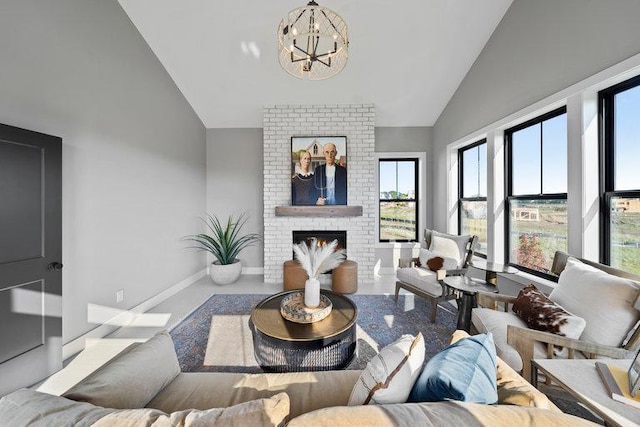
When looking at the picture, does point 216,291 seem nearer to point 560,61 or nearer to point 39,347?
point 39,347

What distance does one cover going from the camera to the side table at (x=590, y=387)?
90cm

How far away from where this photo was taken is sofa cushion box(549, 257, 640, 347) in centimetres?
140

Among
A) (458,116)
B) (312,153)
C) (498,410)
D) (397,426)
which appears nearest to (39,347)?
(397,426)

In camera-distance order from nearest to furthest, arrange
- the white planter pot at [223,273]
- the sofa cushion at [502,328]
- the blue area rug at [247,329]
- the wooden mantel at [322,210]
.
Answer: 1. the sofa cushion at [502,328]
2. the blue area rug at [247,329]
3. the white planter pot at [223,273]
4. the wooden mantel at [322,210]

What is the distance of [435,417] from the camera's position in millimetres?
652

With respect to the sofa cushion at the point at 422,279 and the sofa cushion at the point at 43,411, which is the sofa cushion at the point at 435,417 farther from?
the sofa cushion at the point at 422,279

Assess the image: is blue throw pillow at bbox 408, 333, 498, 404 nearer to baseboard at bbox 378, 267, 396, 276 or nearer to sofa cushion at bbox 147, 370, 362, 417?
sofa cushion at bbox 147, 370, 362, 417

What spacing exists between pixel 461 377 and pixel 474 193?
11.5 ft

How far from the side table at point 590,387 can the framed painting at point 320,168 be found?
3.14 m

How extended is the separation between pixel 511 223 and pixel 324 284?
2692mm

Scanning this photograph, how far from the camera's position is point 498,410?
69cm

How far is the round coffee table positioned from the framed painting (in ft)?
8.09

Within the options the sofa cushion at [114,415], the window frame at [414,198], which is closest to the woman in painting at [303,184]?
the window frame at [414,198]

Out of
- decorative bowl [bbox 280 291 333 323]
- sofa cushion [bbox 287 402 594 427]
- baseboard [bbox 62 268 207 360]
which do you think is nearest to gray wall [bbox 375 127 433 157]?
decorative bowl [bbox 280 291 333 323]
